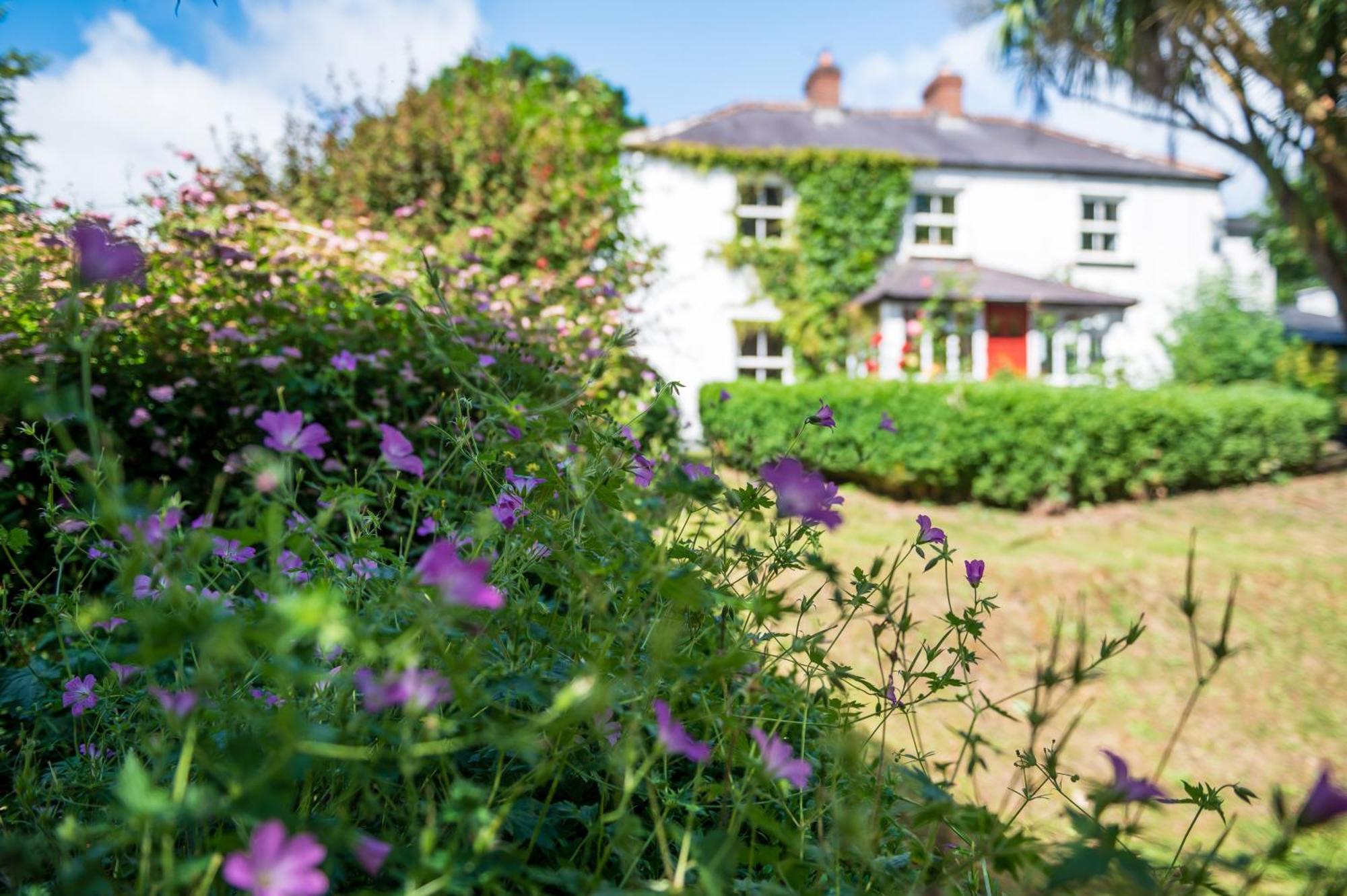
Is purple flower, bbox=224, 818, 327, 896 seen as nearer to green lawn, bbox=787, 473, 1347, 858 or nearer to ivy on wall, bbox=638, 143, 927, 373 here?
green lawn, bbox=787, 473, 1347, 858

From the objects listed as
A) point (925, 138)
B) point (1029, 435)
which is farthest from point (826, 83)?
point (1029, 435)

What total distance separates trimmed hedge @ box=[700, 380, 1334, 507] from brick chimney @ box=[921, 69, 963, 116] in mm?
8958

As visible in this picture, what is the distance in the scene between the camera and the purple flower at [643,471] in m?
1.13

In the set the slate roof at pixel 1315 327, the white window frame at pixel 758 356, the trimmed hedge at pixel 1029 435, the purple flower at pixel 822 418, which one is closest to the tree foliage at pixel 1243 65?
the trimmed hedge at pixel 1029 435

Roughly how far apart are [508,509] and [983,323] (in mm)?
14151

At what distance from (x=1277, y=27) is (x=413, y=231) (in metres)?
8.29

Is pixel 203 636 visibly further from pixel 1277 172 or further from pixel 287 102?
pixel 1277 172

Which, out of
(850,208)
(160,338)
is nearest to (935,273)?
(850,208)

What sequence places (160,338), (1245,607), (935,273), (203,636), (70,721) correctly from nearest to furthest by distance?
(203,636), (70,721), (160,338), (1245,607), (935,273)

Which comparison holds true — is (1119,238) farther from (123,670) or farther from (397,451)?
(123,670)

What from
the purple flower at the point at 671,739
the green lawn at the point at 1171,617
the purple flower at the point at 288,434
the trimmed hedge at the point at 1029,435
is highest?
the purple flower at the point at 288,434

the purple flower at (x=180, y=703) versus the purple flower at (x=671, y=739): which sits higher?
the purple flower at (x=180, y=703)

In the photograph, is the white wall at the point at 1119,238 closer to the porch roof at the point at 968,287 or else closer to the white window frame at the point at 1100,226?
the white window frame at the point at 1100,226

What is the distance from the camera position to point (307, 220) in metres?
7.65
